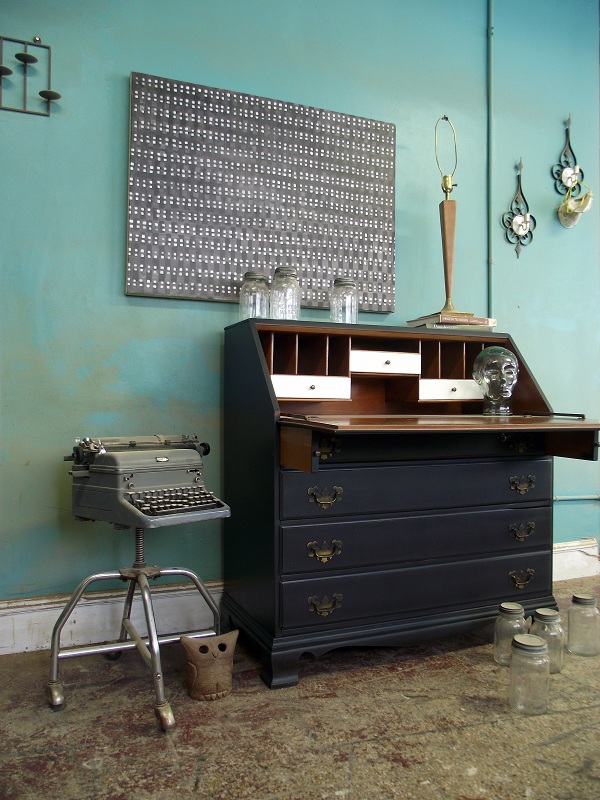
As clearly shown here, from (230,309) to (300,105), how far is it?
104cm

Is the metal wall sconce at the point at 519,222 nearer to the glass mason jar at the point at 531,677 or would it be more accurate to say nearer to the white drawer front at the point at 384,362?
the white drawer front at the point at 384,362

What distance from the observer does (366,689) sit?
2139mm

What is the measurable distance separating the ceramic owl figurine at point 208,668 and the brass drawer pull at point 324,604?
315 millimetres

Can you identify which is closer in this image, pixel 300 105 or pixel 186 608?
pixel 186 608

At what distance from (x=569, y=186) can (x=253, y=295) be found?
2163mm

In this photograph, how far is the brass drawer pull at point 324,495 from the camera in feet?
7.22

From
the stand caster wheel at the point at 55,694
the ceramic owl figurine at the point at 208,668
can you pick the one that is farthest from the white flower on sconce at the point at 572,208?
the stand caster wheel at the point at 55,694

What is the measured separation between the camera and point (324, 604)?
2203mm

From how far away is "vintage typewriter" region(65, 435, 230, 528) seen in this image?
1993 mm

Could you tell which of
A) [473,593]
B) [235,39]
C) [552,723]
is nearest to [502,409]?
[473,593]

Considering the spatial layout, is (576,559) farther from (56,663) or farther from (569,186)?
(56,663)

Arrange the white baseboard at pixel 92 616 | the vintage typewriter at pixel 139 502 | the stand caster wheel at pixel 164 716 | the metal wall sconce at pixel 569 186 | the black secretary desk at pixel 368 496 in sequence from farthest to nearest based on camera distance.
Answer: the metal wall sconce at pixel 569 186 → the white baseboard at pixel 92 616 → the black secretary desk at pixel 368 496 → the vintage typewriter at pixel 139 502 → the stand caster wheel at pixel 164 716

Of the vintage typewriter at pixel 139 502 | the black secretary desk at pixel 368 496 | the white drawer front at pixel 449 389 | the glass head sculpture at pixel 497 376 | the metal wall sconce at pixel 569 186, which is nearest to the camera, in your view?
the vintage typewriter at pixel 139 502

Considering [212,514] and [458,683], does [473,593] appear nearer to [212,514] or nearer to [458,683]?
[458,683]
